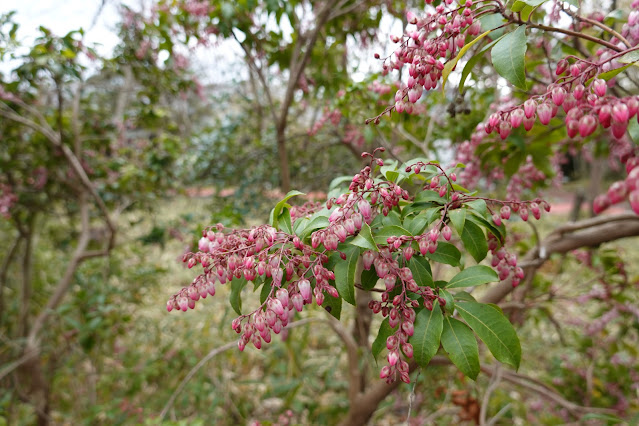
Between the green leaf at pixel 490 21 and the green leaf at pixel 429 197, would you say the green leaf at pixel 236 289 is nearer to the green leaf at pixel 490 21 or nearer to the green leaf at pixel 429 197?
the green leaf at pixel 429 197

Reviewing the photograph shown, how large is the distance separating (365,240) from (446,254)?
204 millimetres

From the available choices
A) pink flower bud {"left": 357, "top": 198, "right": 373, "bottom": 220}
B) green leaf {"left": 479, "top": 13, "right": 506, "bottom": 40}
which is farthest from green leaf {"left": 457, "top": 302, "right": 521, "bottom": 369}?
green leaf {"left": 479, "top": 13, "right": 506, "bottom": 40}

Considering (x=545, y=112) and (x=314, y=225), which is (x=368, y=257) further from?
(x=545, y=112)

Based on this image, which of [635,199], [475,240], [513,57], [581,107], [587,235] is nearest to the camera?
[635,199]

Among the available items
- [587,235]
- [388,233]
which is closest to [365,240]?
[388,233]

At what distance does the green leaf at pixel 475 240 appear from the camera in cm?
73

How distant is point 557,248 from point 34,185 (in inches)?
127

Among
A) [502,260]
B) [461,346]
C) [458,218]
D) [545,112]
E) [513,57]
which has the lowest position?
[461,346]

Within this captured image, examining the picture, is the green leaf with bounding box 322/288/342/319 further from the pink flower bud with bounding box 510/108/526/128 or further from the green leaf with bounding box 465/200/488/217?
the pink flower bud with bounding box 510/108/526/128

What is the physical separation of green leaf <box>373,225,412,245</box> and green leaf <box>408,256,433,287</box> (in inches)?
3.2

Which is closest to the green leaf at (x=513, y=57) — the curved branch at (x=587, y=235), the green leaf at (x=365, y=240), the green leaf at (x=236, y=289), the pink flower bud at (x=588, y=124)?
the pink flower bud at (x=588, y=124)

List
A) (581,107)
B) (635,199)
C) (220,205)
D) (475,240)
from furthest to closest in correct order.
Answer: (220,205)
(475,240)
(581,107)
(635,199)

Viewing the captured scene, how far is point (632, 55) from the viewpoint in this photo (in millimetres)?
605

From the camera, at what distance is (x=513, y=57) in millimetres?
634
